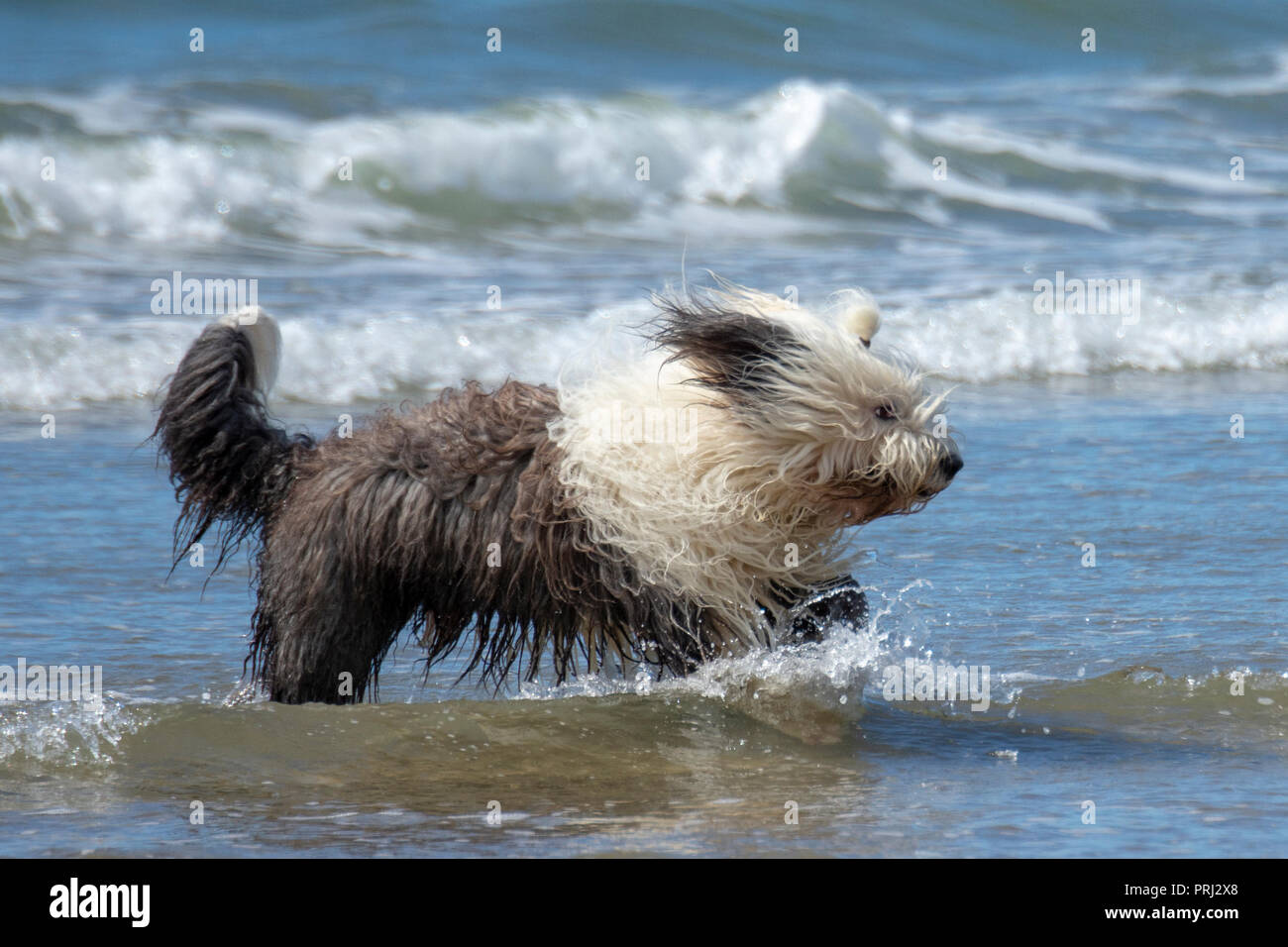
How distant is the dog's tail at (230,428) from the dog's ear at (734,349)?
3.80ft

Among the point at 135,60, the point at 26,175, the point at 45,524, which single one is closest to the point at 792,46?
the point at 135,60

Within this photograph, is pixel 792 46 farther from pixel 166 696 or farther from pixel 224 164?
pixel 166 696

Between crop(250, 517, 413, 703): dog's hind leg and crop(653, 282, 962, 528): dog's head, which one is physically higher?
crop(653, 282, 962, 528): dog's head

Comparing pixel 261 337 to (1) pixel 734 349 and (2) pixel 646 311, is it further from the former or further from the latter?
(2) pixel 646 311

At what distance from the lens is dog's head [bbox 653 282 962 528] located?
15.1ft

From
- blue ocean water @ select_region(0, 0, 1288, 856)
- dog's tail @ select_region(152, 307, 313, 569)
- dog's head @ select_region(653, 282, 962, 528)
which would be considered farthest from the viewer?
dog's tail @ select_region(152, 307, 313, 569)

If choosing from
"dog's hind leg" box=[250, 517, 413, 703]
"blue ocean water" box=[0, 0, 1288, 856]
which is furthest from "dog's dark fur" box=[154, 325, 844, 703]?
"blue ocean water" box=[0, 0, 1288, 856]

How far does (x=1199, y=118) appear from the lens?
1761 cm

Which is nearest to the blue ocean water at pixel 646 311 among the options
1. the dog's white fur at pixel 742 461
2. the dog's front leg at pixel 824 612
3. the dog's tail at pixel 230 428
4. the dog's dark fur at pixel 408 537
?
the dog's front leg at pixel 824 612

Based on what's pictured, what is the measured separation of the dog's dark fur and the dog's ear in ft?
0.14

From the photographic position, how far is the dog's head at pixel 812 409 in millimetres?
4590

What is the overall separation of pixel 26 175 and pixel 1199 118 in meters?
11.3

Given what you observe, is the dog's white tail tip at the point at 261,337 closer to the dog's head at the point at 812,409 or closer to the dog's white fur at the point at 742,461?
the dog's white fur at the point at 742,461

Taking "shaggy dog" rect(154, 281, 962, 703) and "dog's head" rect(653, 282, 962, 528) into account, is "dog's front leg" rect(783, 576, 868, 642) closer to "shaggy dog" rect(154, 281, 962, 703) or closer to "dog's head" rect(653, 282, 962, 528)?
"shaggy dog" rect(154, 281, 962, 703)
